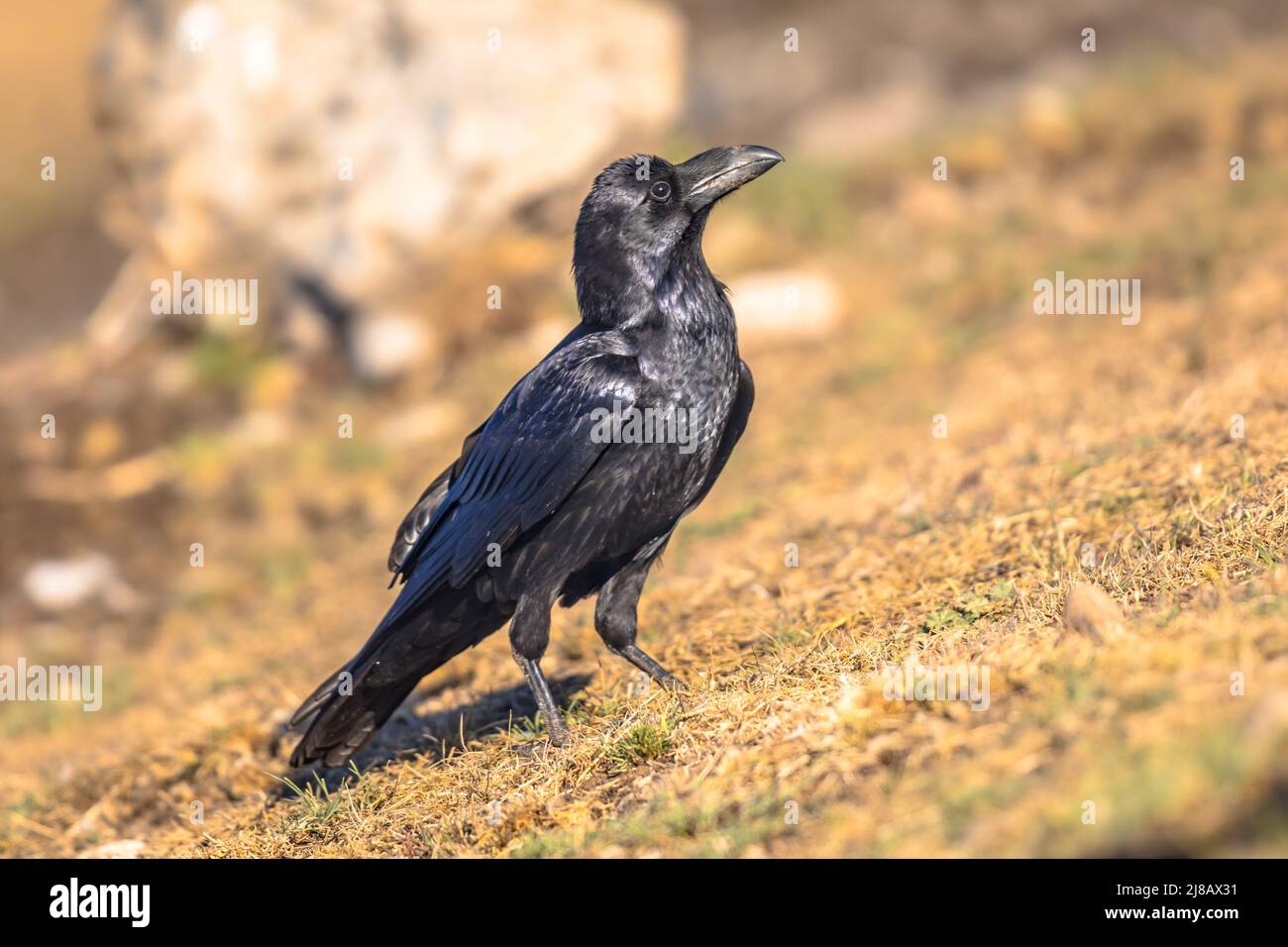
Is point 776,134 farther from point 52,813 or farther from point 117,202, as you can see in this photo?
point 52,813

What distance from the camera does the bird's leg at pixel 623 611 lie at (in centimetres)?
461

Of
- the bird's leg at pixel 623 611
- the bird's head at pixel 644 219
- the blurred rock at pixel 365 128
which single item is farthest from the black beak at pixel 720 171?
the blurred rock at pixel 365 128

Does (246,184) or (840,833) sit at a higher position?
(246,184)

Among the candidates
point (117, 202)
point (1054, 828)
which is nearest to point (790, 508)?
point (1054, 828)

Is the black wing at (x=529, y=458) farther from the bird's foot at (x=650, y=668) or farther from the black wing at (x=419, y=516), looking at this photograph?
the bird's foot at (x=650, y=668)

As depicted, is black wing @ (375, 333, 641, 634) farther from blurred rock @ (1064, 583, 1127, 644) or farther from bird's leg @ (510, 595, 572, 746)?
blurred rock @ (1064, 583, 1127, 644)

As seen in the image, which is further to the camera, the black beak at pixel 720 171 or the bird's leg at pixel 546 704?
the black beak at pixel 720 171

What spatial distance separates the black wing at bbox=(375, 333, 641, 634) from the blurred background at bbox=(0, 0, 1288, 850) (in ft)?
9.50

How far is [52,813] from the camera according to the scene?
5.53 metres

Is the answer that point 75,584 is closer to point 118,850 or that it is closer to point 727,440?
point 118,850

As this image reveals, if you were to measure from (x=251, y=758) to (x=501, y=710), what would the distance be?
1176 mm

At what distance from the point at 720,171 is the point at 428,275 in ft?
22.4
